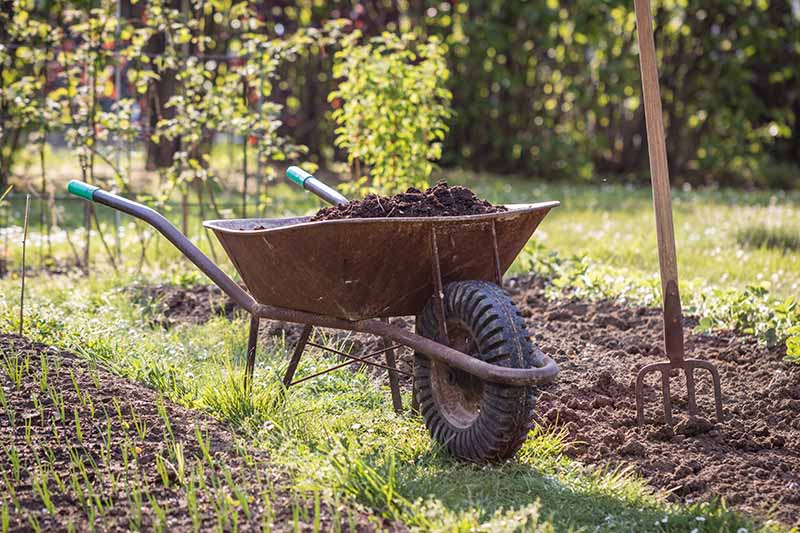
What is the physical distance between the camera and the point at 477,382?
2941 mm

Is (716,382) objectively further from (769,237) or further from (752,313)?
(769,237)

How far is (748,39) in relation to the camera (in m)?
10.1

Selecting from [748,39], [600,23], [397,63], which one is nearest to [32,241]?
[397,63]

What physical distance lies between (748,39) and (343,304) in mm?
8440

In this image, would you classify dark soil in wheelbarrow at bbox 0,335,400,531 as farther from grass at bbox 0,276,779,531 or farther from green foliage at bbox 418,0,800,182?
green foliage at bbox 418,0,800,182

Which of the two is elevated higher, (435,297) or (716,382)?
(435,297)

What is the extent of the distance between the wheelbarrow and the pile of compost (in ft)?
0.47

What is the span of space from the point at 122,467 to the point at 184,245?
2.73 feet

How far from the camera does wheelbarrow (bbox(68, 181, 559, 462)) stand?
8.85 ft

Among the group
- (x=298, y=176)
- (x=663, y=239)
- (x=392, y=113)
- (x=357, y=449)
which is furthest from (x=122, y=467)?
(x=392, y=113)

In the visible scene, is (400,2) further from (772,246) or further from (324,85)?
(772,246)

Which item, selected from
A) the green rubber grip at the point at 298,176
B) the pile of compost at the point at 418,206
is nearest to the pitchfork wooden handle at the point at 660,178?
the pile of compost at the point at 418,206

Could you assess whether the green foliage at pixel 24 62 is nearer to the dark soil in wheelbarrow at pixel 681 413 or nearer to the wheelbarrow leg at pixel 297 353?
the wheelbarrow leg at pixel 297 353

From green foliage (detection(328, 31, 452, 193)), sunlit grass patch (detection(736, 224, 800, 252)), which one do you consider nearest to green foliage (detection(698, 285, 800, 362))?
green foliage (detection(328, 31, 452, 193))
